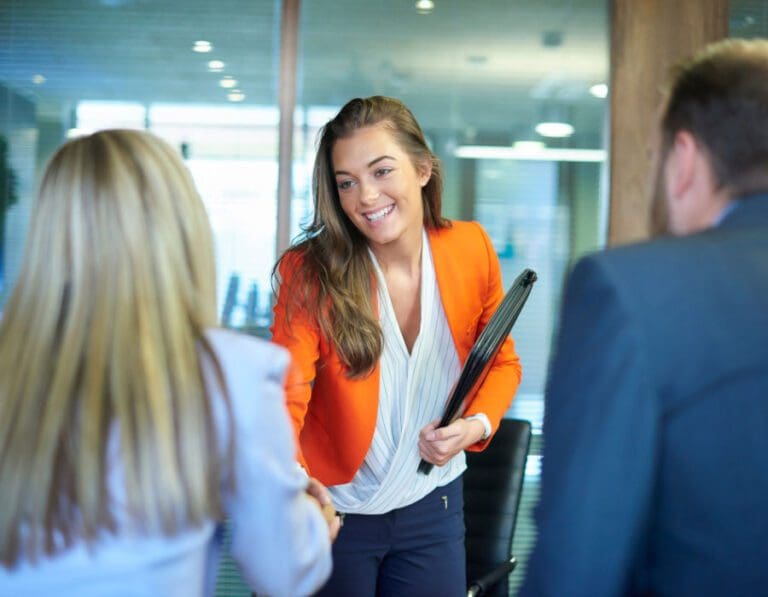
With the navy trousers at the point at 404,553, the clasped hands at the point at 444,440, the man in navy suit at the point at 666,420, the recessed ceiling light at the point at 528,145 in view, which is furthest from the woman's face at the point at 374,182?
the recessed ceiling light at the point at 528,145

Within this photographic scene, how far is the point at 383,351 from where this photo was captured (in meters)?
2.25

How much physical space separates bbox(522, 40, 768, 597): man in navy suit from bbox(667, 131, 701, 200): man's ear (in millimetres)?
64

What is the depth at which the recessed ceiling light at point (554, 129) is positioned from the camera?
12.2 feet

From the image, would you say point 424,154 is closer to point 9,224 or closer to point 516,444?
point 516,444

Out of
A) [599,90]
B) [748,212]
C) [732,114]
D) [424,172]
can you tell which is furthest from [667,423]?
[599,90]

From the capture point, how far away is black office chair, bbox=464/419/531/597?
275 cm

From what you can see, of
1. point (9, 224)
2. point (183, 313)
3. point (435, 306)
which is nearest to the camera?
point (183, 313)

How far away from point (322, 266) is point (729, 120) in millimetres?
1295

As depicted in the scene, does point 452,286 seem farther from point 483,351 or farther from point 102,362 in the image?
point 102,362

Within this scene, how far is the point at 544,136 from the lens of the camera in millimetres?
3725

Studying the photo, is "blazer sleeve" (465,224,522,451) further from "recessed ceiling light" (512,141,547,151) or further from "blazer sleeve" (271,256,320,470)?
"recessed ceiling light" (512,141,547,151)

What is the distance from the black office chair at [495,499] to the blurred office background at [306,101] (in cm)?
91

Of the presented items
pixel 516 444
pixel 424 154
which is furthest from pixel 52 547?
pixel 516 444

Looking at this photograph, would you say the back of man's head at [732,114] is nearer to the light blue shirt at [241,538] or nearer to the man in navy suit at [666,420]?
the man in navy suit at [666,420]
